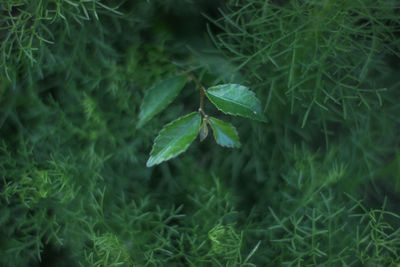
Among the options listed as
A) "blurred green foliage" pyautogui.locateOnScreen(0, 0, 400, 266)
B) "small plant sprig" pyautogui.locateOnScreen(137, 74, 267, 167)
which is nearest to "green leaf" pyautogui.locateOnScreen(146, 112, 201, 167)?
"small plant sprig" pyautogui.locateOnScreen(137, 74, 267, 167)

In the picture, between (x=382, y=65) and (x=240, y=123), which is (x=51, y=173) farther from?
(x=382, y=65)

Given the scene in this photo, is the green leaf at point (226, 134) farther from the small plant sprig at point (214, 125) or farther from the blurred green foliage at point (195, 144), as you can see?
the blurred green foliage at point (195, 144)

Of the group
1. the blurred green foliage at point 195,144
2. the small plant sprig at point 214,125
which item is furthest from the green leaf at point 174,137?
the blurred green foliage at point 195,144

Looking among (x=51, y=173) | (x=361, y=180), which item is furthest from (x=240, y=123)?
(x=51, y=173)

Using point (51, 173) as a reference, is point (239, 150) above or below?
below

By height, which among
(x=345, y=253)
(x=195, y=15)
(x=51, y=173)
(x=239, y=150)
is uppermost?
(x=195, y=15)

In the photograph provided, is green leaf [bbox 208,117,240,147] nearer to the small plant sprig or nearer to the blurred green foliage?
the small plant sprig
